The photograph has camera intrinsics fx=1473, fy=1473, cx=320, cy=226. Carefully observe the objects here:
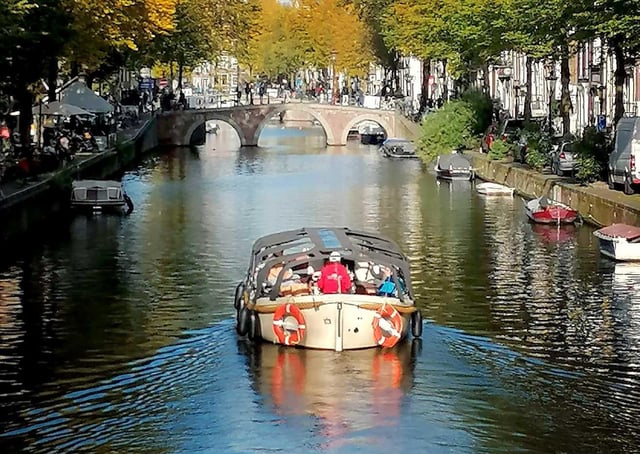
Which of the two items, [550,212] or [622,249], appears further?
[550,212]

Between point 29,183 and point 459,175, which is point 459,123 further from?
point 29,183

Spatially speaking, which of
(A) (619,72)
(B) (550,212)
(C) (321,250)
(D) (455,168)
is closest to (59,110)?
(D) (455,168)

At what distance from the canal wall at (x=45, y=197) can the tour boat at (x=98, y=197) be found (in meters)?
0.45

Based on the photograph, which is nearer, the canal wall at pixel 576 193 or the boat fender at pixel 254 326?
the boat fender at pixel 254 326

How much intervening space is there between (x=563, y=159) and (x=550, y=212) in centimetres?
694

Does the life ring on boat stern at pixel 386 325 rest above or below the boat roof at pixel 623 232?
below

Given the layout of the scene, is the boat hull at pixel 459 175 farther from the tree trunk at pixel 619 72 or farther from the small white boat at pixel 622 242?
the small white boat at pixel 622 242

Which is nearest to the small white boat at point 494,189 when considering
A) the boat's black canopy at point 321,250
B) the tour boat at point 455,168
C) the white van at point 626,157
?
the tour boat at point 455,168

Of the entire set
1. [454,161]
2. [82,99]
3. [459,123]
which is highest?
[82,99]

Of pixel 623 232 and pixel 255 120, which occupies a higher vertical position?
pixel 255 120

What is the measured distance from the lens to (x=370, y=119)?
101 meters

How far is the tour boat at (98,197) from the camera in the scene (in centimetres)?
4925

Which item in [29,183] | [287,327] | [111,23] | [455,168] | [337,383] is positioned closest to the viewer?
[337,383]

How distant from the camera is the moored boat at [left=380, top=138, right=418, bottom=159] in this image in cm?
8319
